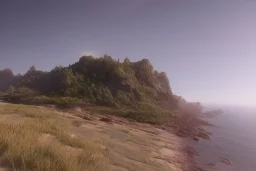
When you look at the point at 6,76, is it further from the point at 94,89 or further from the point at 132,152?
the point at 132,152

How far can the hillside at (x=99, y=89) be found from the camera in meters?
34.7

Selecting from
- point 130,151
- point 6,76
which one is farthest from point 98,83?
point 6,76

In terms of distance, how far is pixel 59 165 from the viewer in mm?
5062

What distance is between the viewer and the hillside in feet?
114

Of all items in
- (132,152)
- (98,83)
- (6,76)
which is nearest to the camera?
(132,152)

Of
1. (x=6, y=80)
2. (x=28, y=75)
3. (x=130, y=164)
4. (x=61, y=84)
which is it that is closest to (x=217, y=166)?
(x=130, y=164)

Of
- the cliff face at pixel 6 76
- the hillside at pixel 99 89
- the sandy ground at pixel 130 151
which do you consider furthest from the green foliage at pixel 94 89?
the cliff face at pixel 6 76

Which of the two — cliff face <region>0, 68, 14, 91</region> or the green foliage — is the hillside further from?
cliff face <region>0, 68, 14, 91</region>

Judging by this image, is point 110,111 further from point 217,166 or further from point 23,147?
point 23,147

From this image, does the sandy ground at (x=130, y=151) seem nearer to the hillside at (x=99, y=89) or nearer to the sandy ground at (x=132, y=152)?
the sandy ground at (x=132, y=152)

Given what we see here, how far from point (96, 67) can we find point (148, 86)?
17.2 meters

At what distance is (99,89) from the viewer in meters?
40.8

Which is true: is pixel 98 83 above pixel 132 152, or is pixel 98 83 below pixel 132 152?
above

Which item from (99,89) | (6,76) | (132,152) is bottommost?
(132,152)
